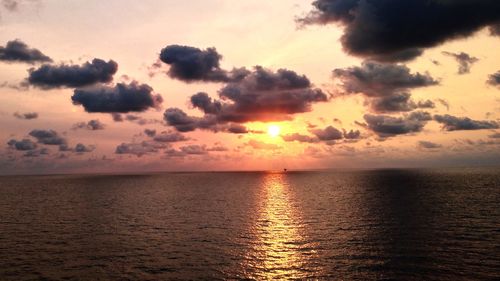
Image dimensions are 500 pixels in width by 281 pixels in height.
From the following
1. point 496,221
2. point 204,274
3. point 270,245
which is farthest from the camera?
point 496,221

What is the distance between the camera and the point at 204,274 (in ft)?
149

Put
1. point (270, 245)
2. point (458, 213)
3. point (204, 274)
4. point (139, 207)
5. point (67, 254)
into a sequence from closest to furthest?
point (204, 274) < point (67, 254) < point (270, 245) < point (458, 213) < point (139, 207)

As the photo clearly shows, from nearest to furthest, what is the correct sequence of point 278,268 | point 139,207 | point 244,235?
1. point 278,268
2. point 244,235
3. point 139,207

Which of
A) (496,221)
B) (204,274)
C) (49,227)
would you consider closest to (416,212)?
(496,221)

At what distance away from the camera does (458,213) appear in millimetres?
88688

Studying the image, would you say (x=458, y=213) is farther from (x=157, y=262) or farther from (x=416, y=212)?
(x=157, y=262)

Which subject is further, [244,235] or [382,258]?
[244,235]

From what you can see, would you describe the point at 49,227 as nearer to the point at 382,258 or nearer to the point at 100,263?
the point at 100,263

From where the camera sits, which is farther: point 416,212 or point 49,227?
point 416,212

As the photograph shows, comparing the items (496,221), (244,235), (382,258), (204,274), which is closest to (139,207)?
(244,235)

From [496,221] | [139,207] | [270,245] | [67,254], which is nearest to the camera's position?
[67,254]

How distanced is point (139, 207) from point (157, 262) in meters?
67.8

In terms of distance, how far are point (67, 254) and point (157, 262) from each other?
14776 mm

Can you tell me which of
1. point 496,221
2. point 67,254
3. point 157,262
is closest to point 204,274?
point 157,262
